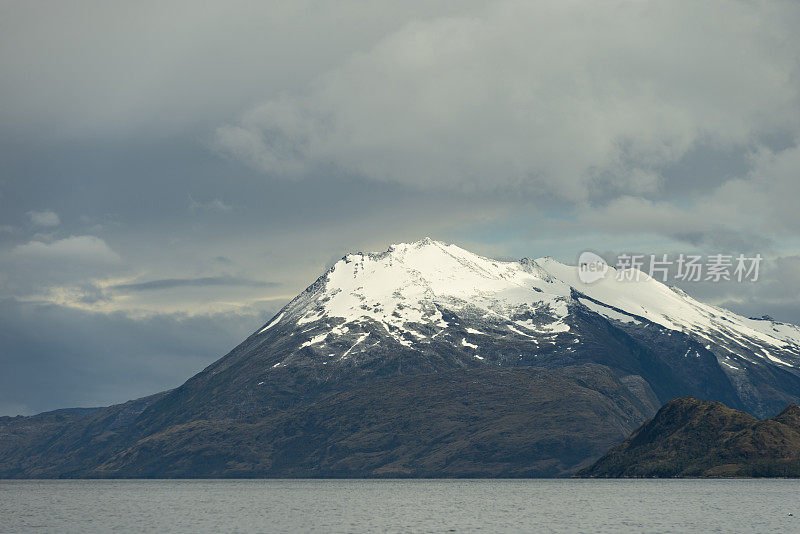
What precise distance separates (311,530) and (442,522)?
31.6m

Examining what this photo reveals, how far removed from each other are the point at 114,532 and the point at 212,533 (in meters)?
20.4

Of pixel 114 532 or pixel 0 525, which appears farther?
pixel 0 525

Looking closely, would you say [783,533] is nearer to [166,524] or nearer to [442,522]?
[442,522]

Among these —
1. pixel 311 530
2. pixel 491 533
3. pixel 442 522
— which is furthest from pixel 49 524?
pixel 491 533

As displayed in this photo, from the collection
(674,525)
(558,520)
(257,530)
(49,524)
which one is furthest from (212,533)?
(674,525)

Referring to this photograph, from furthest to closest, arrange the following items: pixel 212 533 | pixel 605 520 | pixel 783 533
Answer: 1. pixel 605 520
2. pixel 212 533
3. pixel 783 533

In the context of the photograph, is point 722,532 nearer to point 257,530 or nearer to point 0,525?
point 257,530

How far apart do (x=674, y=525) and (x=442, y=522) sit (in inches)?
1914

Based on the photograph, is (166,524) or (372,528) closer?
(372,528)

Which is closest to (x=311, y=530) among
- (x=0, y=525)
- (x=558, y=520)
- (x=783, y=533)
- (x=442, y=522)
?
(x=442, y=522)

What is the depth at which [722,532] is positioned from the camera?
16288 cm

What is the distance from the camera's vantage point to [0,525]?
7731 inches

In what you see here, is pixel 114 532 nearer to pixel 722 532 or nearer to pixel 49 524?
pixel 49 524

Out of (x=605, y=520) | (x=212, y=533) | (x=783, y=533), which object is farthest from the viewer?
(x=605, y=520)
